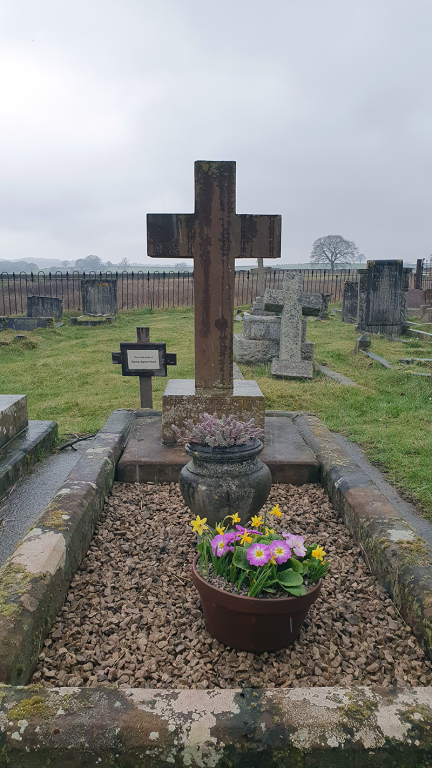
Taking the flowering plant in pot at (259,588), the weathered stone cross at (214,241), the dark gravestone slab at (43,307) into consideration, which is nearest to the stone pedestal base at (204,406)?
the weathered stone cross at (214,241)

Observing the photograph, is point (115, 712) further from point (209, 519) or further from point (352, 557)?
point (352, 557)

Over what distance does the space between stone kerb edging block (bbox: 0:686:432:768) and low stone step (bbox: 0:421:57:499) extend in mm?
2423

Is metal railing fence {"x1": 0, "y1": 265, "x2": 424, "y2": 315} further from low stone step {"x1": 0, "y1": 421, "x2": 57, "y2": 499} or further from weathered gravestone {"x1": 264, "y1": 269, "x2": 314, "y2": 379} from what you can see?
low stone step {"x1": 0, "y1": 421, "x2": 57, "y2": 499}

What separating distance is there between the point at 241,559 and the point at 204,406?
7.10ft

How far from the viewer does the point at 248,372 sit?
873cm

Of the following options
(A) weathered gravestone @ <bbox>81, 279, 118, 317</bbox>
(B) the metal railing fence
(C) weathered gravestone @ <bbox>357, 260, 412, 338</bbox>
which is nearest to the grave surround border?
(C) weathered gravestone @ <bbox>357, 260, 412, 338</bbox>

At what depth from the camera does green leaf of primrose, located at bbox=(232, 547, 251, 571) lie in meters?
2.06

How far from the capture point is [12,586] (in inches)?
85.7

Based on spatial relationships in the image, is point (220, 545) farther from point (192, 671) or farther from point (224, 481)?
point (224, 481)

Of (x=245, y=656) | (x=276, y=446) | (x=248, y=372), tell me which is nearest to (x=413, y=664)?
(x=245, y=656)

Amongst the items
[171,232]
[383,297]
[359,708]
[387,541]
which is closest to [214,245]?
[171,232]

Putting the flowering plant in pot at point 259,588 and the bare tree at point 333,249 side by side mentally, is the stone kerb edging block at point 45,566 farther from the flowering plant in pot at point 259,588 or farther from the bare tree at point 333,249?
Answer: the bare tree at point 333,249

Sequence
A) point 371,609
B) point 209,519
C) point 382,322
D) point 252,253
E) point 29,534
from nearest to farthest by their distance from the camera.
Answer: point 371,609 → point 29,534 → point 209,519 → point 252,253 → point 382,322

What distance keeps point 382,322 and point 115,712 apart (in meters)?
11.7
